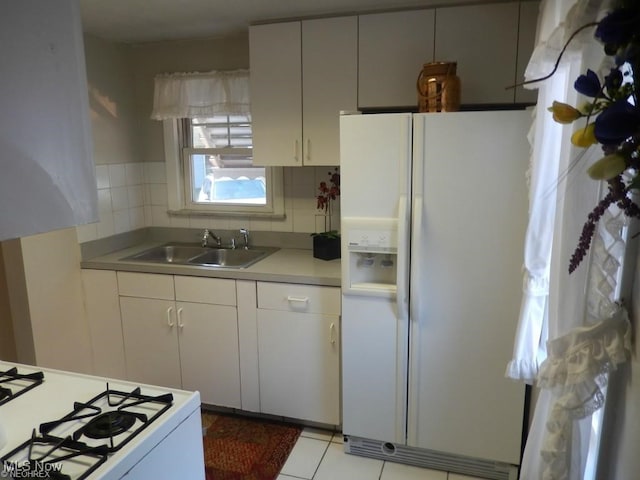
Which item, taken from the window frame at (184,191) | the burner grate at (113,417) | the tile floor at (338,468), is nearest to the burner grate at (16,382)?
the burner grate at (113,417)

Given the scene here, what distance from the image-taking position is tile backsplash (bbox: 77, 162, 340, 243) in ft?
9.70

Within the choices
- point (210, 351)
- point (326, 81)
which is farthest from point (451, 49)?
point (210, 351)

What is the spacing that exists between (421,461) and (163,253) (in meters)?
2.01

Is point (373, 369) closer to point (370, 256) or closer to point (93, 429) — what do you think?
point (370, 256)

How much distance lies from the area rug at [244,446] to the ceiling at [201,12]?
2.23 metres

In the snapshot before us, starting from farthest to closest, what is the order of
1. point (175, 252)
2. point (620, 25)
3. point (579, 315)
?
1. point (175, 252)
2. point (579, 315)
3. point (620, 25)

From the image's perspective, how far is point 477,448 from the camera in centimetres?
222

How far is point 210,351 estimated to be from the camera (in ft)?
8.72

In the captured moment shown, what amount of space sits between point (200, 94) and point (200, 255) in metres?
1.02

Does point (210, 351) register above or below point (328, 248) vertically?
below

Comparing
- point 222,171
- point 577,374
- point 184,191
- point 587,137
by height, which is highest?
point 587,137

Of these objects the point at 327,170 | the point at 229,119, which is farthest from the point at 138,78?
the point at 327,170

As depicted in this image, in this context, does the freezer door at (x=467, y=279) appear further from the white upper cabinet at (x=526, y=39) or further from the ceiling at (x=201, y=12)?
the ceiling at (x=201, y=12)

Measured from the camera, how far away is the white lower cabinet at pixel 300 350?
242 centimetres
